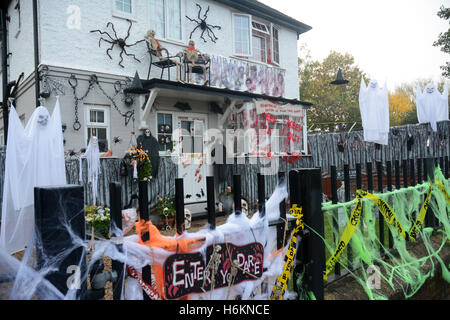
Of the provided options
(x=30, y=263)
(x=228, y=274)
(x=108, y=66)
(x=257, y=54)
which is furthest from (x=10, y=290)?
(x=257, y=54)

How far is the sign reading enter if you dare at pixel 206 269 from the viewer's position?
1.43 metres

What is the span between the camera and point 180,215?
57.5 inches

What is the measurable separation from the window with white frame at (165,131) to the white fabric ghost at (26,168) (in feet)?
11.9

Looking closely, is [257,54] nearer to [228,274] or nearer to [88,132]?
[88,132]

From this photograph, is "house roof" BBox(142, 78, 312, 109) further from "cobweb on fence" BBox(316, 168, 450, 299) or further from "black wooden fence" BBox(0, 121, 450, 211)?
"cobweb on fence" BBox(316, 168, 450, 299)

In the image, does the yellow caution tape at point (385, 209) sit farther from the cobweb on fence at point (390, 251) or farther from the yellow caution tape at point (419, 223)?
the yellow caution tape at point (419, 223)

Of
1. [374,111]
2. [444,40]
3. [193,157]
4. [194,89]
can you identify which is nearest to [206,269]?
[194,89]

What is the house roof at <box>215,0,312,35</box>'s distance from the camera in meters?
11.1

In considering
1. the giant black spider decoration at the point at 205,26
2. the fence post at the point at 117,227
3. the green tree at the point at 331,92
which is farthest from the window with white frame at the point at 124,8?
the green tree at the point at 331,92

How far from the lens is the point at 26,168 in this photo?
17.5 feet

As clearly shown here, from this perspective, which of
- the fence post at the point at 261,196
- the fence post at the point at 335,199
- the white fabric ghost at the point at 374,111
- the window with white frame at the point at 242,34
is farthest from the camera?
the window with white frame at the point at 242,34

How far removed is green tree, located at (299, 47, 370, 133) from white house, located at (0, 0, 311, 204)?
20246 millimetres

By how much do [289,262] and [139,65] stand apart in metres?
8.02

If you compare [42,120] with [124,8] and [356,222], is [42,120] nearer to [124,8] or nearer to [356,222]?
[124,8]
